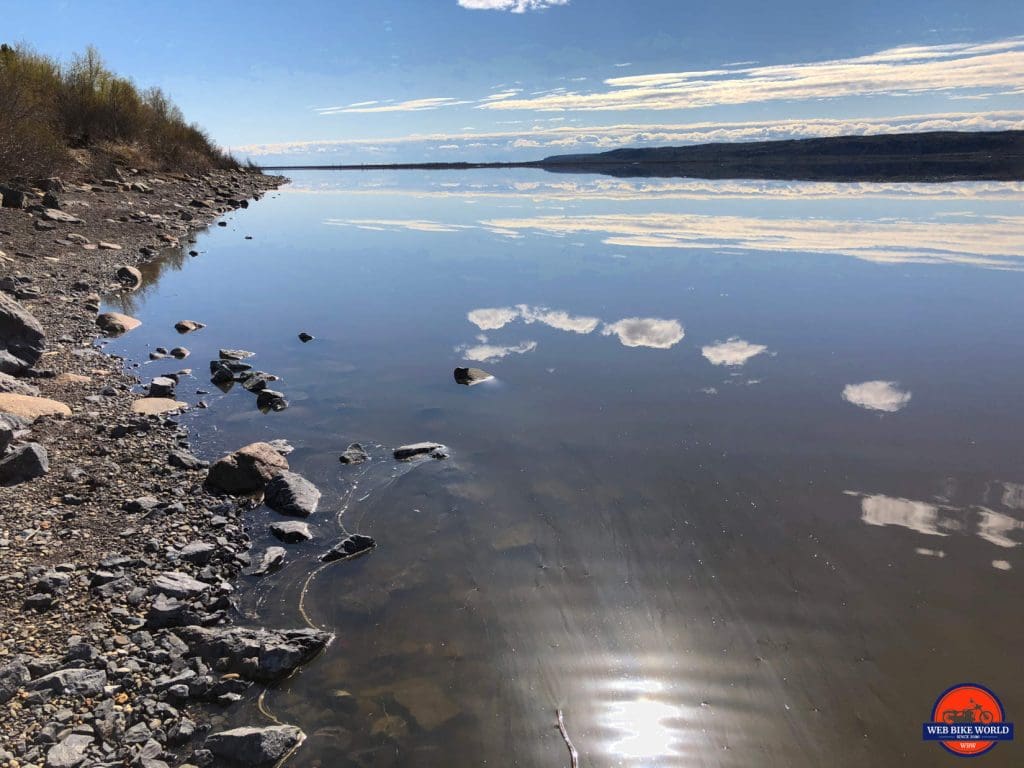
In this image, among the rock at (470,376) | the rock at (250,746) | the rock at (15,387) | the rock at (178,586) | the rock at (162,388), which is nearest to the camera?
the rock at (250,746)

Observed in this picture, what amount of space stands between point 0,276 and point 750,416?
16.1 meters

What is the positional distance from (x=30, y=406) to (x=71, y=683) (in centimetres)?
544

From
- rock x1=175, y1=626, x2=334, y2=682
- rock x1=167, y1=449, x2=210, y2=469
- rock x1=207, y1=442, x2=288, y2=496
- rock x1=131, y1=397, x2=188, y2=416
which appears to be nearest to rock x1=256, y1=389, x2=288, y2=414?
rock x1=131, y1=397, x2=188, y2=416

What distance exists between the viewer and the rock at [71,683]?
412 centimetres

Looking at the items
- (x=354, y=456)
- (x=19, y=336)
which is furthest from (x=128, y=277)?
(x=354, y=456)

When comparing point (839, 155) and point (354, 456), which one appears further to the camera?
point (839, 155)

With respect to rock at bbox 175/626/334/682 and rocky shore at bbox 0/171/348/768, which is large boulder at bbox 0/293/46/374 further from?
rock at bbox 175/626/334/682

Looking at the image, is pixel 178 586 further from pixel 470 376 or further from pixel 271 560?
pixel 470 376

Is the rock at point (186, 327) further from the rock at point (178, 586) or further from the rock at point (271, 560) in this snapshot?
the rock at point (178, 586)

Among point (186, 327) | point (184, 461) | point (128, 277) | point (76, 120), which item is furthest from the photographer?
point (76, 120)

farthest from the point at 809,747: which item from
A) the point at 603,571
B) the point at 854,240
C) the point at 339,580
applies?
the point at 854,240

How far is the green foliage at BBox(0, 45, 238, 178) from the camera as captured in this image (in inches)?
909

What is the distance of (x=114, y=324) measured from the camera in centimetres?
1352

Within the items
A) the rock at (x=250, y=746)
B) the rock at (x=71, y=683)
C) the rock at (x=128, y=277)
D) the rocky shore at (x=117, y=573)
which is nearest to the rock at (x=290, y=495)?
the rocky shore at (x=117, y=573)
